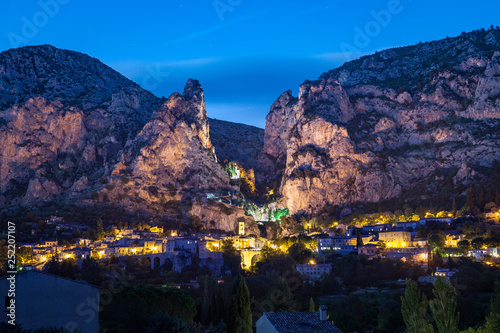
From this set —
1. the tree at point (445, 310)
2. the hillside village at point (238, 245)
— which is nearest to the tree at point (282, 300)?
the tree at point (445, 310)

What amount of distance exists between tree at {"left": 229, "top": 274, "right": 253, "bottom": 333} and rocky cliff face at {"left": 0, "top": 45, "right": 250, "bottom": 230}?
280ft

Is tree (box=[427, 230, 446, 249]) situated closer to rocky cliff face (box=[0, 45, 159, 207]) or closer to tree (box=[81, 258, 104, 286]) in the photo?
tree (box=[81, 258, 104, 286])

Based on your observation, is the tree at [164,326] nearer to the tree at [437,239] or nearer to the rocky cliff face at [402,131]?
the tree at [437,239]

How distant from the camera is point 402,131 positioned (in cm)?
14275

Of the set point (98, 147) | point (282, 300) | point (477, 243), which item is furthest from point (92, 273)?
point (98, 147)

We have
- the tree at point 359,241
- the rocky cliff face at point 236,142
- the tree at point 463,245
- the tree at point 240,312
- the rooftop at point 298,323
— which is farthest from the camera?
the rocky cliff face at point 236,142

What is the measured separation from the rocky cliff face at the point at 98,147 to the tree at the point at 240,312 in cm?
8537

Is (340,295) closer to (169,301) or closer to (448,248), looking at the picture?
(448,248)

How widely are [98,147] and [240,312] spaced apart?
10657cm

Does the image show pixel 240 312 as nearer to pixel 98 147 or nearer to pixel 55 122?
pixel 98 147

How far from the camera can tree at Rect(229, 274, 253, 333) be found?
38.1 metres

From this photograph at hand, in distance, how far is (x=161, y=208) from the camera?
12519 cm

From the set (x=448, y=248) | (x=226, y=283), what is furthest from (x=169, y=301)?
(x=448, y=248)

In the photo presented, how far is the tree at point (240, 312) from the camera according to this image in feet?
125
